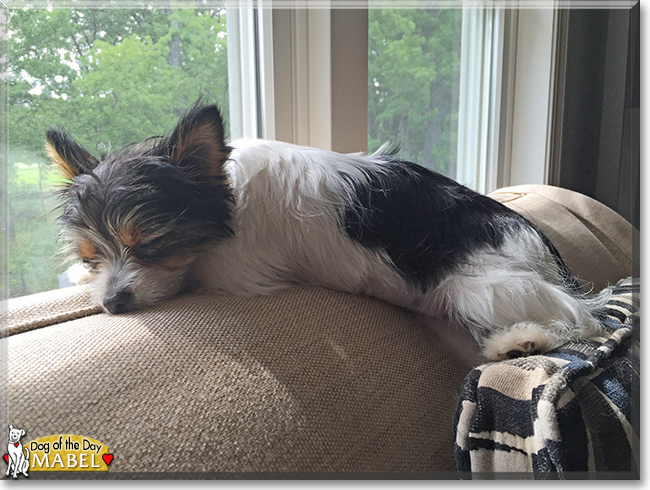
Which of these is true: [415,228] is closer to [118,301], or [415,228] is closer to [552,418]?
[552,418]

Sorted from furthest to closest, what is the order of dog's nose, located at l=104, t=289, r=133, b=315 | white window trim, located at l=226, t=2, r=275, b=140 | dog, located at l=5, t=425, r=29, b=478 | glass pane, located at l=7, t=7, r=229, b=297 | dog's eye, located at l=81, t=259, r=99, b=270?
white window trim, located at l=226, t=2, r=275, b=140 → glass pane, located at l=7, t=7, r=229, b=297 → dog's eye, located at l=81, t=259, r=99, b=270 → dog's nose, located at l=104, t=289, r=133, b=315 → dog, located at l=5, t=425, r=29, b=478

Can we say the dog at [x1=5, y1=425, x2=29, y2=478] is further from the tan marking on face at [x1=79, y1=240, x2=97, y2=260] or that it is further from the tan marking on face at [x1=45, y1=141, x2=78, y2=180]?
the tan marking on face at [x1=45, y1=141, x2=78, y2=180]

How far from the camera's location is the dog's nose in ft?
3.28

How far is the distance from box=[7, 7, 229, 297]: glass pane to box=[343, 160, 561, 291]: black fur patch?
63 centimetres

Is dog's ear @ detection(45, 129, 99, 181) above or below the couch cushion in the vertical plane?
above

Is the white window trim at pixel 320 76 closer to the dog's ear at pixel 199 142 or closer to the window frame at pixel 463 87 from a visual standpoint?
the window frame at pixel 463 87

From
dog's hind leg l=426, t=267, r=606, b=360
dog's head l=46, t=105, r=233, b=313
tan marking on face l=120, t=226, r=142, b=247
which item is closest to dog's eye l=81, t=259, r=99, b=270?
dog's head l=46, t=105, r=233, b=313

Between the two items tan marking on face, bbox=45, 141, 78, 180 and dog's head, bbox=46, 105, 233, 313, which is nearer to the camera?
dog's head, bbox=46, 105, 233, 313

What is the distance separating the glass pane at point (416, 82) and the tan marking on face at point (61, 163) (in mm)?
1401

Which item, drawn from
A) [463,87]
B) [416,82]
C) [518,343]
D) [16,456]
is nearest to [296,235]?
[518,343]

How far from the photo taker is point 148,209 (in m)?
1.02

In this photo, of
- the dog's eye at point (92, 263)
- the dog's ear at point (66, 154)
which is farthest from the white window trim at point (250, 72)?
the dog's eye at point (92, 263)

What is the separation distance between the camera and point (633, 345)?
100cm

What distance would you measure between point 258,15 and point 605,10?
227cm
